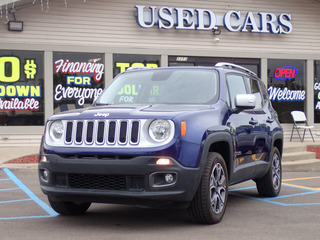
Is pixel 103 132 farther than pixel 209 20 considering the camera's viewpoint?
No

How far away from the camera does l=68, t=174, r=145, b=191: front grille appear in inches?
209

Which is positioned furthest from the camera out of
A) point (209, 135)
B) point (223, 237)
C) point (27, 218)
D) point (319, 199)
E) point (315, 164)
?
point (315, 164)

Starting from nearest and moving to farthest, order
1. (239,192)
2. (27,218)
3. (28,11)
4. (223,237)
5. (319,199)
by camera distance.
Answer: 1. (223,237)
2. (27,218)
3. (319,199)
4. (239,192)
5. (28,11)

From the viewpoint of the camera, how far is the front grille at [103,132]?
5.38 meters

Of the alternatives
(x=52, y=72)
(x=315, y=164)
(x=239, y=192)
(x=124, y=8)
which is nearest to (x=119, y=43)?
(x=124, y=8)

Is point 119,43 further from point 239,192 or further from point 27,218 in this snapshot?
point 27,218

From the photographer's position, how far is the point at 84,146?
17.9 ft

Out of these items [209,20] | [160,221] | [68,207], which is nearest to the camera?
[160,221]

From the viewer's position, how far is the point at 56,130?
579 centimetres

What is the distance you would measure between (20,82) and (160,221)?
10.2 metres

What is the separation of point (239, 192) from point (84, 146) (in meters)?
3.88

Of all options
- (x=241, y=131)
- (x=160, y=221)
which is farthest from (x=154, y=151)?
(x=241, y=131)

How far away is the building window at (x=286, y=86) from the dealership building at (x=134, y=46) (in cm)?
3

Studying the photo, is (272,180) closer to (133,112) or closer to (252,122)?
(252,122)
